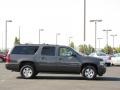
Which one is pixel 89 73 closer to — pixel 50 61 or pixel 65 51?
pixel 65 51

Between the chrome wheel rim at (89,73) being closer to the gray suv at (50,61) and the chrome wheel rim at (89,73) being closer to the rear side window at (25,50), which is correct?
the gray suv at (50,61)

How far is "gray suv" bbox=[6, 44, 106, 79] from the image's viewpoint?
2219 cm

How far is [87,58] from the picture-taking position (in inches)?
874

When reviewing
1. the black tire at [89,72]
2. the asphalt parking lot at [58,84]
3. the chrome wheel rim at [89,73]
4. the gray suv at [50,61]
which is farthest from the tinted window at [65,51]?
the asphalt parking lot at [58,84]

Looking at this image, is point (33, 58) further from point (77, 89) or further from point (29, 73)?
point (77, 89)

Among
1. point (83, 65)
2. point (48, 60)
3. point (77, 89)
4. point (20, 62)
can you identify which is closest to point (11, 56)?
point (20, 62)

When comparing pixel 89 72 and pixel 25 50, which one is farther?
pixel 25 50

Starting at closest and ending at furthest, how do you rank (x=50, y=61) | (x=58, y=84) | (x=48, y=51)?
(x=58, y=84) → (x=50, y=61) → (x=48, y=51)

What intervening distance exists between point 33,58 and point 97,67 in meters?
3.53

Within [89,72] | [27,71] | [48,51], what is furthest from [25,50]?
[89,72]

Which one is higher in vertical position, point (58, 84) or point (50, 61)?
point (50, 61)

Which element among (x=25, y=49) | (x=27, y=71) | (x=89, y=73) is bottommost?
(x=89, y=73)

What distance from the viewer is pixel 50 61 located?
2231 cm

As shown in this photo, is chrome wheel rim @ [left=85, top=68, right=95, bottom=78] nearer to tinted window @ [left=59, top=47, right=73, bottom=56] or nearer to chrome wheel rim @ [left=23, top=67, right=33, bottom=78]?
tinted window @ [left=59, top=47, right=73, bottom=56]
